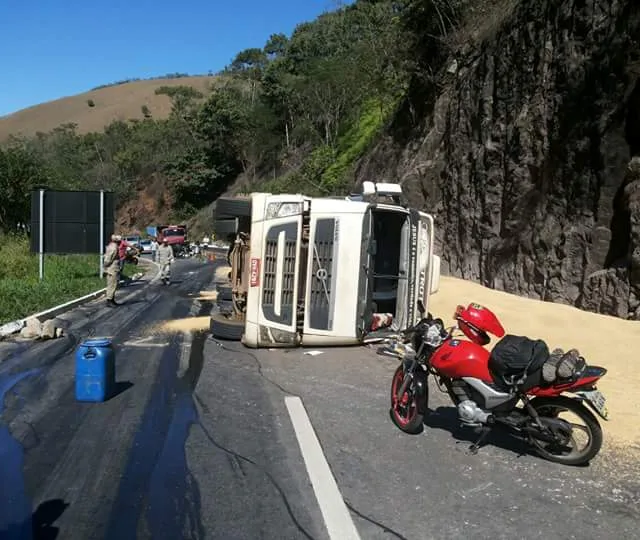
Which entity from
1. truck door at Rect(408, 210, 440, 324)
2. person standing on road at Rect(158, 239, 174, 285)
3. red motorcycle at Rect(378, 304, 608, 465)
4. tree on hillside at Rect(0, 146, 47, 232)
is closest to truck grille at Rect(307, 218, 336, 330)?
truck door at Rect(408, 210, 440, 324)

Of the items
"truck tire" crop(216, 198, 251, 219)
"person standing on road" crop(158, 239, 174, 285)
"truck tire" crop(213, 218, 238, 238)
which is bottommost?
"person standing on road" crop(158, 239, 174, 285)

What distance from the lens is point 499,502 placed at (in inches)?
176

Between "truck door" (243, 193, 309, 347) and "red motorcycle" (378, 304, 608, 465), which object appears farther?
"truck door" (243, 193, 309, 347)

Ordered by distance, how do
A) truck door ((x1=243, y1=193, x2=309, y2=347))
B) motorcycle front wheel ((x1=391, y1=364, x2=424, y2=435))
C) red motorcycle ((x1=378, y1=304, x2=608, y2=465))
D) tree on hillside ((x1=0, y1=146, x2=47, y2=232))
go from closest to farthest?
red motorcycle ((x1=378, y1=304, x2=608, y2=465)), motorcycle front wheel ((x1=391, y1=364, x2=424, y2=435)), truck door ((x1=243, y1=193, x2=309, y2=347)), tree on hillside ((x1=0, y1=146, x2=47, y2=232))

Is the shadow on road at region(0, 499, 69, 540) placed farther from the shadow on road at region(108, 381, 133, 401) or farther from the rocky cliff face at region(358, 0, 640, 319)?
the rocky cliff face at region(358, 0, 640, 319)

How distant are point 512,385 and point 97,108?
165 meters

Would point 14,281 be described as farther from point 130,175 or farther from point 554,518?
point 130,175

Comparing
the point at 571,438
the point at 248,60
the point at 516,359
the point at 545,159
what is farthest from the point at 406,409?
the point at 248,60

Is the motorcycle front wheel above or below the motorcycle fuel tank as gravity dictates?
below

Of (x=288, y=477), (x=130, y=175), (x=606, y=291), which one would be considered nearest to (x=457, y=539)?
(x=288, y=477)

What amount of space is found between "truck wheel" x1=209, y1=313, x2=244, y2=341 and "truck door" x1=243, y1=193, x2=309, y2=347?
0.72 metres

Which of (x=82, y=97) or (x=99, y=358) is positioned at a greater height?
(x=82, y=97)

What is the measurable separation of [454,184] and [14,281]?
44.3ft

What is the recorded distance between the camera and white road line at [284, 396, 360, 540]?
13.2 ft
